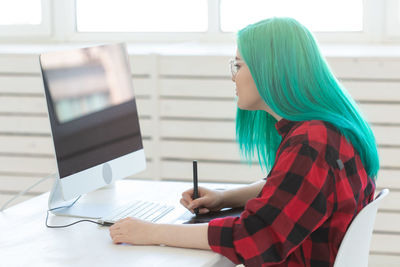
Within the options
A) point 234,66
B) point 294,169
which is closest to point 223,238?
point 294,169

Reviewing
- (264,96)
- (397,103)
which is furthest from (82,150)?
(397,103)

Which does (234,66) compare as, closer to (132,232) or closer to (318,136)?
(318,136)

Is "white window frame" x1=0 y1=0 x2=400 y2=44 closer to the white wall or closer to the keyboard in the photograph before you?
the white wall

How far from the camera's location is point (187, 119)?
3074mm

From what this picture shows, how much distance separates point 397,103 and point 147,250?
1.77 meters

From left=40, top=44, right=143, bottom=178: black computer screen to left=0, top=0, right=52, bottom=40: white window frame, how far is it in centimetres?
170

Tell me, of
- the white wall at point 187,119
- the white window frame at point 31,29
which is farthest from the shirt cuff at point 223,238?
the white window frame at point 31,29

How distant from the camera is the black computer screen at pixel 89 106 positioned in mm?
1710

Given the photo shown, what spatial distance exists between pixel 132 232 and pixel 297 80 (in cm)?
53

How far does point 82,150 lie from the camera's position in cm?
178

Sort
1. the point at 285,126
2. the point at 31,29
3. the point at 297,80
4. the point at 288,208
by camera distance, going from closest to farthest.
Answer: the point at 288,208, the point at 297,80, the point at 285,126, the point at 31,29

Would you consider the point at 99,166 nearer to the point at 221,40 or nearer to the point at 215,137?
the point at 215,137

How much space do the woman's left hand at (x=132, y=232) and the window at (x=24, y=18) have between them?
7.28 ft

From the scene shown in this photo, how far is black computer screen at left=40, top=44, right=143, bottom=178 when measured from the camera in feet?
5.61
